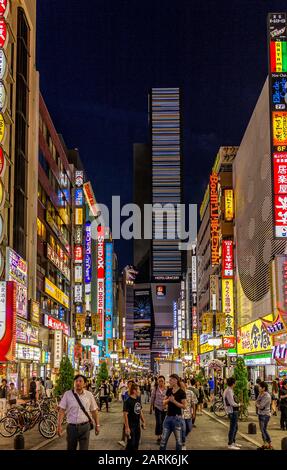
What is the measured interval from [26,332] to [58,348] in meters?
13.5

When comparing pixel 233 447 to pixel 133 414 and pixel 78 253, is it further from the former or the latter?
pixel 78 253

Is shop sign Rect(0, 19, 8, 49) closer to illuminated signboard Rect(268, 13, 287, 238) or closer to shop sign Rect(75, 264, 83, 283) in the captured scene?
illuminated signboard Rect(268, 13, 287, 238)

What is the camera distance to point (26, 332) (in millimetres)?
48906

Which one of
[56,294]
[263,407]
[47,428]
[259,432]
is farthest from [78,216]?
[263,407]

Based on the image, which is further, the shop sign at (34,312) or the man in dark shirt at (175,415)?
the shop sign at (34,312)

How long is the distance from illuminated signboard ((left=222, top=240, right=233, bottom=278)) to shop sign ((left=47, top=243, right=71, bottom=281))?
16.9 m

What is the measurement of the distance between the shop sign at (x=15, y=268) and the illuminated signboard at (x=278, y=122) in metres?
16.6

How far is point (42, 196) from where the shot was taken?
207 ft

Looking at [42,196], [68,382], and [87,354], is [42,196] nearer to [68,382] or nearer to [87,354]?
[68,382]

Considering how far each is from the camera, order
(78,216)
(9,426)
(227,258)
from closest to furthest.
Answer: (9,426) < (227,258) < (78,216)

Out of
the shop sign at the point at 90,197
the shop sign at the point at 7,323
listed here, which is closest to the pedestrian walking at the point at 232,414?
the shop sign at the point at 7,323

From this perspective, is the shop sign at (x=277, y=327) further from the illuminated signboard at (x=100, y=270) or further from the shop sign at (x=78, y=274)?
the illuminated signboard at (x=100, y=270)

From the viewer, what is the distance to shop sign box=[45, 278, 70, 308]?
64.4 metres

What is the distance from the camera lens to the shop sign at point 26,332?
153ft
